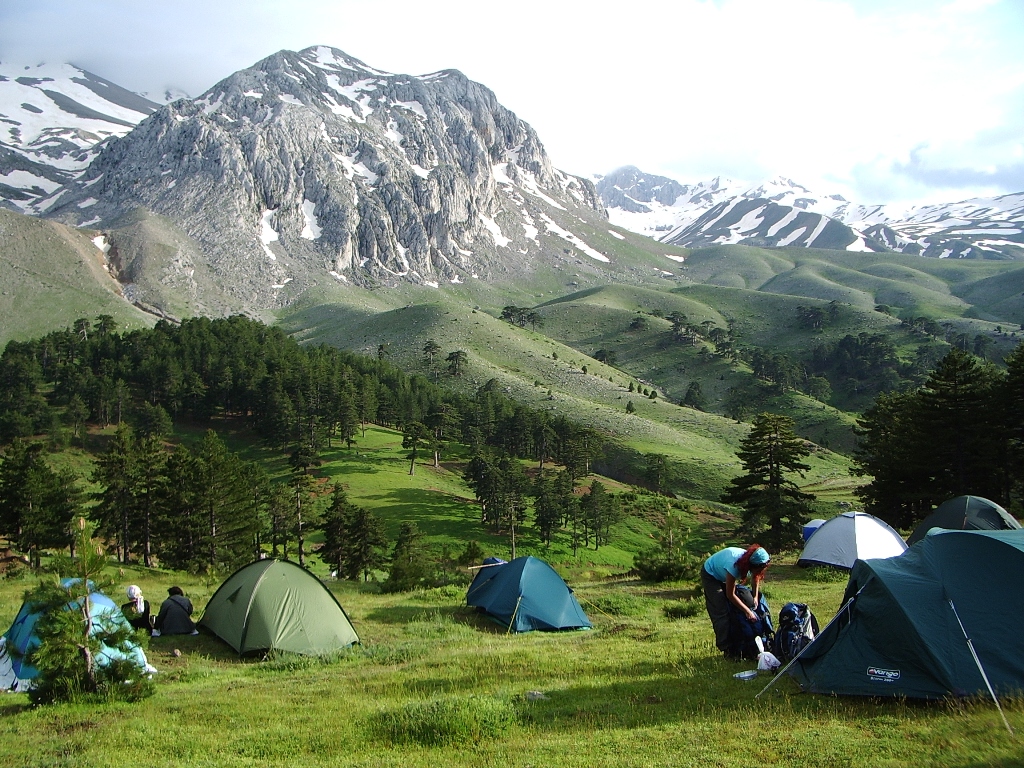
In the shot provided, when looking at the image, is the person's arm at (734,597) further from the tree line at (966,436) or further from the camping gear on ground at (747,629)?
the tree line at (966,436)

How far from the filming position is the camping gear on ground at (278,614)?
1578 centimetres

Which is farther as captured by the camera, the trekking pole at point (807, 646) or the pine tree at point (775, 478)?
the pine tree at point (775, 478)

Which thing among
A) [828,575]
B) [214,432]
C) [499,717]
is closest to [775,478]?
[828,575]

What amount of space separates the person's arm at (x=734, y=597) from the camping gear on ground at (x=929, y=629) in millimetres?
1515

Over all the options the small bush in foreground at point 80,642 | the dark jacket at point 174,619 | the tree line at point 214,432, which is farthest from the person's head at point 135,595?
the tree line at point 214,432

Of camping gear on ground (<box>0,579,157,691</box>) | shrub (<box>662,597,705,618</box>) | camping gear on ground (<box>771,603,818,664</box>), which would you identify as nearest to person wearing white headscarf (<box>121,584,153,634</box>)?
camping gear on ground (<box>0,579,157,691</box>)

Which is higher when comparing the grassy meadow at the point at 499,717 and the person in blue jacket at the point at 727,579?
the person in blue jacket at the point at 727,579

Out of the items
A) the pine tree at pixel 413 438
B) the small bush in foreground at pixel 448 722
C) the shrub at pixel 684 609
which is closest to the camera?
the small bush in foreground at pixel 448 722

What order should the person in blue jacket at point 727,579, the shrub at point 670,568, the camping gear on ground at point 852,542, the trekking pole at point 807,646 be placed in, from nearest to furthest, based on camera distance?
1. the trekking pole at point 807,646
2. the person in blue jacket at point 727,579
3. the camping gear on ground at point 852,542
4. the shrub at point 670,568

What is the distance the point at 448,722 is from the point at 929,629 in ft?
24.3

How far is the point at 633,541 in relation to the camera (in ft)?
251

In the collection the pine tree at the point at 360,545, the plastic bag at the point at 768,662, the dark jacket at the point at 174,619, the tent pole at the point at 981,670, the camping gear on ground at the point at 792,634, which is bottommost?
the pine tree at the point at 360,545

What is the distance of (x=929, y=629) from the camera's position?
930cm

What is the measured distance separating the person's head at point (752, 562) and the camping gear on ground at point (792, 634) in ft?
2.61
